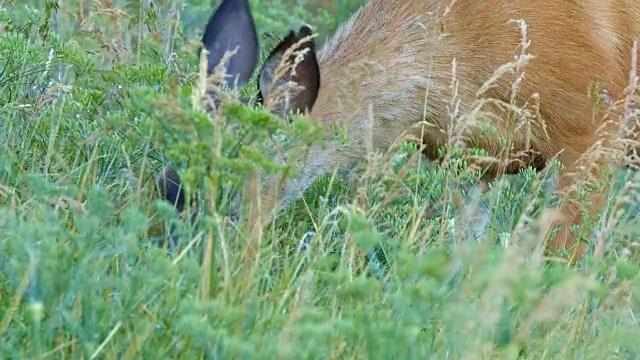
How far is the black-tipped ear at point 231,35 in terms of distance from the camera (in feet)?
16.9

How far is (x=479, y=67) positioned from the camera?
19.0ft

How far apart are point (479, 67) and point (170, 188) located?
1.85 metres

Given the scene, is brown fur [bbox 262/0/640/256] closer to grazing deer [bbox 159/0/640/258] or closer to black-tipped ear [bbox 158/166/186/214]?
grazing deer [bbox 159/0/640/258]

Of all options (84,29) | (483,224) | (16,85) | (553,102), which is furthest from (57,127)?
(553,102)

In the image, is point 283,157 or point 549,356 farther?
point 283,157

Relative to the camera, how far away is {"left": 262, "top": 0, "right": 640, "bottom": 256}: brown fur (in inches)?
224

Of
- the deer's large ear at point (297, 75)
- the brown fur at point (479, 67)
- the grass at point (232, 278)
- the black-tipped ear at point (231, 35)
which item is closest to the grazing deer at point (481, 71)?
the brown fur at point (479, 67)

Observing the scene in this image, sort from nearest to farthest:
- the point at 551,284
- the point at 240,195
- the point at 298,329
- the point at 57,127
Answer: the point at 298,329 → the point at 551,284 → the point at 240,195 → the point at 57,127

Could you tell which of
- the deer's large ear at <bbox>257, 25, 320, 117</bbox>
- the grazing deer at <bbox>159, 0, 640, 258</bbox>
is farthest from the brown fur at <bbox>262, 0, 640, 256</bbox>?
the deer's large ear at <bbox>257, 25, 320, 117</bbox>

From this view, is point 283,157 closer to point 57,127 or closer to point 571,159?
point 57,127

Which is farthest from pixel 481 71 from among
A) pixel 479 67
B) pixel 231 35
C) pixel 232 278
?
pixel 232 278

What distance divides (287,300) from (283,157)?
1273 mm

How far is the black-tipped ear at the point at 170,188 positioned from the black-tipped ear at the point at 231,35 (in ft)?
2.21

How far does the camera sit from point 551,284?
346cm
